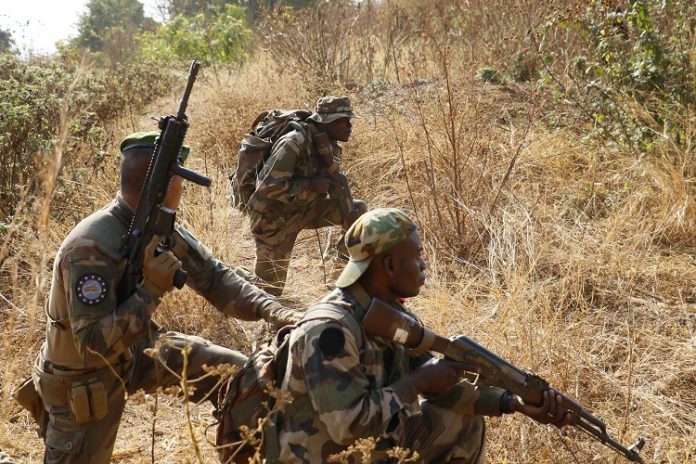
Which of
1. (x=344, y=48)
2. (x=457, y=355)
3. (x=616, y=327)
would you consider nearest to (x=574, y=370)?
(x=616, y=327)

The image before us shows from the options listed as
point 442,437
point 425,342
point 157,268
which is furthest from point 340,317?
point 157,268

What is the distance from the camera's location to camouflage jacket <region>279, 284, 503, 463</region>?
8.46ft

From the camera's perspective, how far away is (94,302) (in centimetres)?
290

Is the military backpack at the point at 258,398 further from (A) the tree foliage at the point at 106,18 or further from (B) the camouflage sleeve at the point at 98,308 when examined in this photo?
(A) the tree foliage at the point at 106,18

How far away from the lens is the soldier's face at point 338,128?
5.16 m

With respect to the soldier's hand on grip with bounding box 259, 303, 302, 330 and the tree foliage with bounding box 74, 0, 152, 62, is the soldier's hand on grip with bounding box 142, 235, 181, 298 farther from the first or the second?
the tree foliage with bounding box 74, 0, 152, 62

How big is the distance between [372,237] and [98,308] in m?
1.02

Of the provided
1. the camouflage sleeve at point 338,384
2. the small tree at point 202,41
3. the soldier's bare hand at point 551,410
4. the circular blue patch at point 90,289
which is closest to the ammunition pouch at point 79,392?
the circular blue patch at point 90,289

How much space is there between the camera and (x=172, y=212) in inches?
122

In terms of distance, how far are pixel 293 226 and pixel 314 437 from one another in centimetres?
271

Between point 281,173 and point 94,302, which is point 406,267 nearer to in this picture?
point 94,302

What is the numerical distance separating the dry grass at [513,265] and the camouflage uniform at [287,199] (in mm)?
288

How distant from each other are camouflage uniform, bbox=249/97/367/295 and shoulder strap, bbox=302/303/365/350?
2256 millimetres

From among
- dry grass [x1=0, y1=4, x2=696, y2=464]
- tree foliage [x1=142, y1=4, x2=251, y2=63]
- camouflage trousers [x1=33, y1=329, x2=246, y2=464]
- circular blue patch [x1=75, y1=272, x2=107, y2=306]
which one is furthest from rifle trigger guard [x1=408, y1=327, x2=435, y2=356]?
tree foliage [x1=142, y1=4, x2=251, y2=63]
